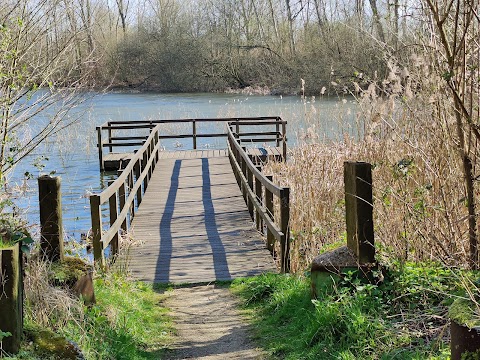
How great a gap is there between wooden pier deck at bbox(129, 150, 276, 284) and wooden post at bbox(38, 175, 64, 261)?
2.43m

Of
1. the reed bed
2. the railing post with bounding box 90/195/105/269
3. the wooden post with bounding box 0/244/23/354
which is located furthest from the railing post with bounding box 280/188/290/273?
the wooden post with bounding box 0/244/23/354

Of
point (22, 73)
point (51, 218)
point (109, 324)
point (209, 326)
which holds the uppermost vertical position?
point (22, 73)

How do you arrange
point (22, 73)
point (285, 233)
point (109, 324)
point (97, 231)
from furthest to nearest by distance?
point (22, 73) < point (285, 233) < point (97, 231) < point (109, 324)

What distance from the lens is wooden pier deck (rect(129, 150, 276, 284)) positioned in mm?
8273

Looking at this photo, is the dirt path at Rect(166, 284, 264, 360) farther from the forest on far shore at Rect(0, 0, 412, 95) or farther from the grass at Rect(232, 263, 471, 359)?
the forest on far shore at Rect(0, 0, 412, 95)

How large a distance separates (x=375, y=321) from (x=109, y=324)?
197 centimetres

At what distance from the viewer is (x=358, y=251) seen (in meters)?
5.21

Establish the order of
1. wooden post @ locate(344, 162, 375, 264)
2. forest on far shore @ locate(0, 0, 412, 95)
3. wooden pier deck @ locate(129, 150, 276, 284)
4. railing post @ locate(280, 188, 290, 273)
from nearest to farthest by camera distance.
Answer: wooden post @ locate(344, 162, 375, 264) → railing post @ locate(280, 188, 290, 273) → wooden pier deck @ locate(129, 150, 276, 284) → forest on far shore @ locate(0, 0, 412, 95)

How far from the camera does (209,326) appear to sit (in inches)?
246

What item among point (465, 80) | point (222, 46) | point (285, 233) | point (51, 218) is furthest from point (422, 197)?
point (222, 46)

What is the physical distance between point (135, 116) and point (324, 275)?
24674 millimetres

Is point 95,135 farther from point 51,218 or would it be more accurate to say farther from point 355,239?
point 355,239

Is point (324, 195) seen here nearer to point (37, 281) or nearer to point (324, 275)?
point (324, 275)

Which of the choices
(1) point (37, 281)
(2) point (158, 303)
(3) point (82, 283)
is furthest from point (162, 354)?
(2) point (158, 303)
